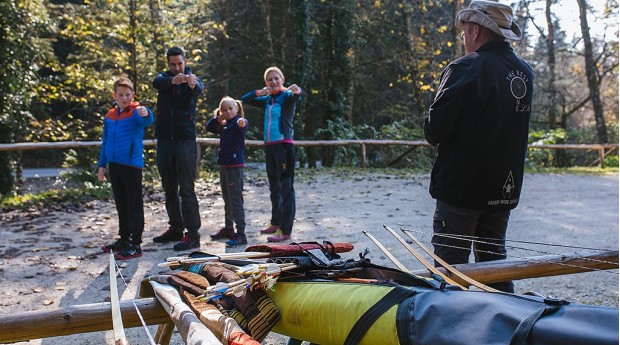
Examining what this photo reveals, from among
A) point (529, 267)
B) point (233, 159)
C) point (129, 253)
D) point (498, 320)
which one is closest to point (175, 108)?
point (233, 159)

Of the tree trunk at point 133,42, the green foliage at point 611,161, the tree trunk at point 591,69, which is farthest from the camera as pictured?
the tree trunk at point 591,69

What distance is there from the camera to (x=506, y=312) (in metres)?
1.58

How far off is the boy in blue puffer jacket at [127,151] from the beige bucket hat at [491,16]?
320 cm

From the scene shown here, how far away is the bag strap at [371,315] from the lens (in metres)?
1.77

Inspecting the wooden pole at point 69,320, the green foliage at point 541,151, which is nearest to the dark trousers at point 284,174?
the wooden pole at point 69,320

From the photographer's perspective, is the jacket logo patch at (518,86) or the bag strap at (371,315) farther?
the jacket logo patch at (518,86)

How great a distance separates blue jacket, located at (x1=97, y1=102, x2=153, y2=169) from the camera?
210 inches

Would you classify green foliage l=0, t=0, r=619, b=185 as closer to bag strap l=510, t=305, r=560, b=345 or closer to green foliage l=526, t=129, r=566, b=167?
green foliage l=526, t=129, r=566, b=167

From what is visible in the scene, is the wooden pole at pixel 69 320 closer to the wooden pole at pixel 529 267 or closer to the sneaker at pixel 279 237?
the wooden pole at pixel 529 267

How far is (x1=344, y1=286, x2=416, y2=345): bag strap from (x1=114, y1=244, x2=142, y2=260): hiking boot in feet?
13.3

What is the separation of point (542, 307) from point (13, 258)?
17.7 ft

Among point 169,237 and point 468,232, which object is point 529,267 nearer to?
point 468,232

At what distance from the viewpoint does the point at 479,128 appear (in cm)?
304

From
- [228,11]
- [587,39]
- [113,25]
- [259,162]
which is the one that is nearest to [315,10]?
[228,11]
